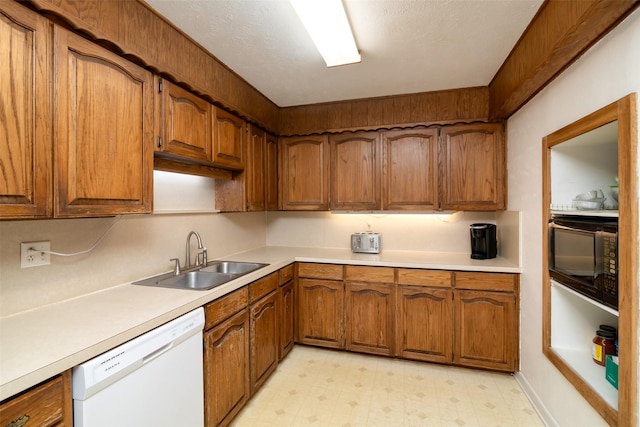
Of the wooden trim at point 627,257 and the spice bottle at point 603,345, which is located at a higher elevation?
the wooden trim at point 627,257

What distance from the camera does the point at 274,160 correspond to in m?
3.13

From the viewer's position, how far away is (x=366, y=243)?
3.02 meters

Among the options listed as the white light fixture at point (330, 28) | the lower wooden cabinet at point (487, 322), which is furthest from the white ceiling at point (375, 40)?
the lower wooden cabinet at point (487, 322)

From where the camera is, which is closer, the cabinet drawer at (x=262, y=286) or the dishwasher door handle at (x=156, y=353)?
the dishwasher door handle at (x=156, y=353)

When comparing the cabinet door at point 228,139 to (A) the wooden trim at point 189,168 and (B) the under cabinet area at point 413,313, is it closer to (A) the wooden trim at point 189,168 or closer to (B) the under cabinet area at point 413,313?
(A) the wooden trim at point 189,168

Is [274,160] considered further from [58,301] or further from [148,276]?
[58,301]

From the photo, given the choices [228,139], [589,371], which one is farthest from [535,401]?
[228,139]

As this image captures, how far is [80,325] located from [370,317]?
6.86ft

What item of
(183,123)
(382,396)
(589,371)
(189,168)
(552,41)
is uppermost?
(552,41)

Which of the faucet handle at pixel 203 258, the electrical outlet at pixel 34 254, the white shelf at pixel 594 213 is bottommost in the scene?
the faucet handle at pixel 203 258

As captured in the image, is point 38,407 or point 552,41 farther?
point 552,41

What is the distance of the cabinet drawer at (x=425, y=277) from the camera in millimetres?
2486

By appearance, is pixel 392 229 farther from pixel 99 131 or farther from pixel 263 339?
pixel 99 131

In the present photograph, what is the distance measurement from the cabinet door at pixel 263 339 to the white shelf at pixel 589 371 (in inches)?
72.9
